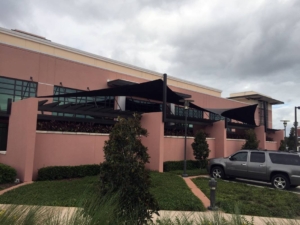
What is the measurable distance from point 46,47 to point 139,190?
19.4 metres

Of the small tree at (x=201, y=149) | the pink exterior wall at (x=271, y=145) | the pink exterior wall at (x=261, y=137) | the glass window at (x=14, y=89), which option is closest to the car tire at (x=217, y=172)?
the small tree at (x=201, y=149)

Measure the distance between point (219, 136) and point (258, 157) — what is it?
24.6 feet

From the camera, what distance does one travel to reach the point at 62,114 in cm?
1753

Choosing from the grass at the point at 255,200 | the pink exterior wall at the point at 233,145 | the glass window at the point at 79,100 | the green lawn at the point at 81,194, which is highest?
the glass window at the point at 79,100

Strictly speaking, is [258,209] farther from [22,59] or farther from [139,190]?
[22,59]

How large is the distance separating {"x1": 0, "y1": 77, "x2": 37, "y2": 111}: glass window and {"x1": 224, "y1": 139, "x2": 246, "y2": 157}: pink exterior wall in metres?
14.5

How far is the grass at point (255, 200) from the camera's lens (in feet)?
24.0

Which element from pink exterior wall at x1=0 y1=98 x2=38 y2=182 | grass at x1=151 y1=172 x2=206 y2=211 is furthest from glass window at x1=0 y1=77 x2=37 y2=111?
grass at x1=151 y1=172 x2=206 y2=211

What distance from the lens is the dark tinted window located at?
448 inches

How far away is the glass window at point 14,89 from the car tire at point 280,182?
14.0 meters

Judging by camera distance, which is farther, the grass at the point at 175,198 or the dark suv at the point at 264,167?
the dark suv at the point at 264,167

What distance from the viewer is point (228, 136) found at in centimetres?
2284

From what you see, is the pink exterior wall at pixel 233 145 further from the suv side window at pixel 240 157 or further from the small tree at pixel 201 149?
the suv side window at pixel 240 157

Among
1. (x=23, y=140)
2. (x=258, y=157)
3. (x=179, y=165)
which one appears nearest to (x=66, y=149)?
(x=23, y=140)
